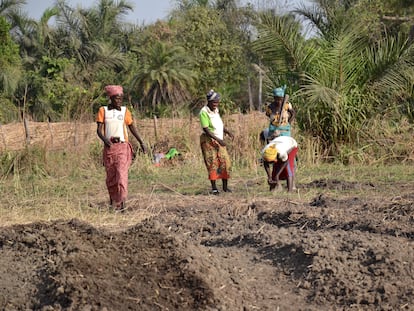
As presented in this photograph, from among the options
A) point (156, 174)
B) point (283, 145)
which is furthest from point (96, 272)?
point (156, 174)

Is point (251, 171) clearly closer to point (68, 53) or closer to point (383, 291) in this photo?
point (383, 291)

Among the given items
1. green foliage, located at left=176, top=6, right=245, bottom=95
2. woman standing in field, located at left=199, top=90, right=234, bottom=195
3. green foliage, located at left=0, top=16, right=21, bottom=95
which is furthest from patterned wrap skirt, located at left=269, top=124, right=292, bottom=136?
green foliage, located at left=176, top=6, right=245, bottom=95

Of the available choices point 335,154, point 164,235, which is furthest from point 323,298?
point 335,154

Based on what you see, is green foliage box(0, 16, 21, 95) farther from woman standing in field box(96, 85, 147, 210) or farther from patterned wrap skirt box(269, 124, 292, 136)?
woman standing in field box(96, 85, 147, 210)

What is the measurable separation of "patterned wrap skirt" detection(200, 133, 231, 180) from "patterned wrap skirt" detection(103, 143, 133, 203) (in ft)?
4.80

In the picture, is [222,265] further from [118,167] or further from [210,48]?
[210,48]

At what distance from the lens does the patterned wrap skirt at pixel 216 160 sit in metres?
9.64

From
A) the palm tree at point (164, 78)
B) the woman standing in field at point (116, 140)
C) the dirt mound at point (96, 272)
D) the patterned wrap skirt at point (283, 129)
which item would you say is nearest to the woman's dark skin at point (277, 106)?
the patterned wrap skirt at point (283, 129)

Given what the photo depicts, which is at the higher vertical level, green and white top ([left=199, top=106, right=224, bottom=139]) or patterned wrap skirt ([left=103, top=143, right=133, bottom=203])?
green and white top ([left=199, top=106, right=224, bottom=139])

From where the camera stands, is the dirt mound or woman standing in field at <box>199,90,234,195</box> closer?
the dirt mound

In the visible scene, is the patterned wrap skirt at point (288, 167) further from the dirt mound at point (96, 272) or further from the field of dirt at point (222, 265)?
the dirt mound at point (96, 272)

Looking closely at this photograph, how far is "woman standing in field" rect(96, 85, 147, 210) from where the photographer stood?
8414 mm

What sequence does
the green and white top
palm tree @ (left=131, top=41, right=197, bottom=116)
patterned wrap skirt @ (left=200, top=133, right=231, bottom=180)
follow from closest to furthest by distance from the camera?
the green and white top, patterned wrap skirt @ (left=200, top=133, right=231, bottom=180), palm tree @ (left=131, top=41, right=197, bottom=116)

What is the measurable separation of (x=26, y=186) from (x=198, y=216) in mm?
4456
